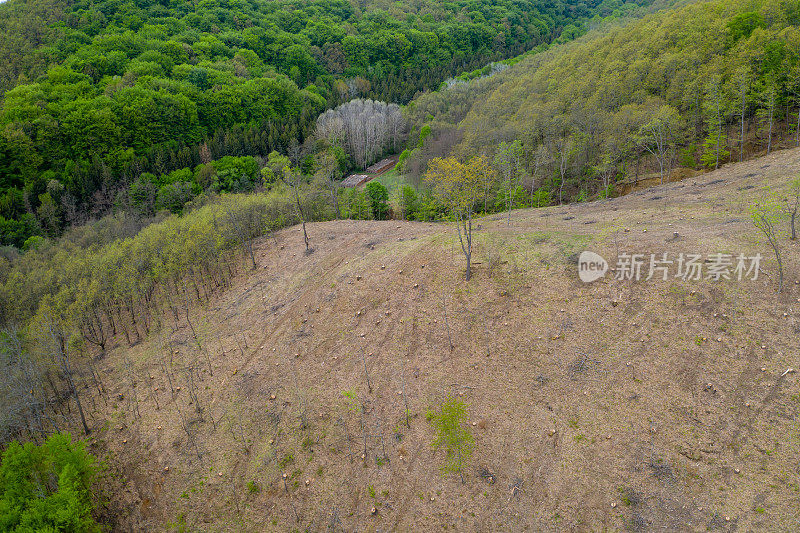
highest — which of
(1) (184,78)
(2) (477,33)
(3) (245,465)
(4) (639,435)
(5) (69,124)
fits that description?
(2) (477,33)

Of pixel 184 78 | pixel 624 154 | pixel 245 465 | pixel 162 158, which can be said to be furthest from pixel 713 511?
pixel 184 78

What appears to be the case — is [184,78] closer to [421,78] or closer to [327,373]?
[421,78]

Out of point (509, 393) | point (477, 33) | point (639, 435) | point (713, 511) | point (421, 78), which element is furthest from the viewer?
point (477, 33)
